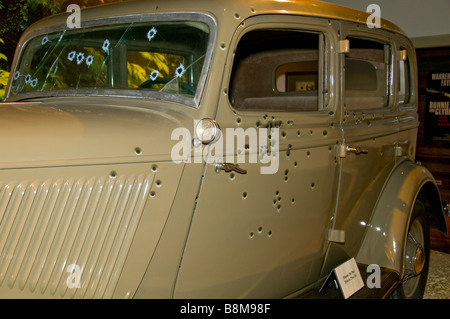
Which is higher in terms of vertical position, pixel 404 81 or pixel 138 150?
pixel 404 81

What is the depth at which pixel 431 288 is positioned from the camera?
372cm

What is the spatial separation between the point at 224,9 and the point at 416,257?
6.64ft

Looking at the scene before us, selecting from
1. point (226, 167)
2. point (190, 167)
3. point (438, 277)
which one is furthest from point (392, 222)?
point (438, 277)

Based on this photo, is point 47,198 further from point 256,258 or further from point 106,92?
point 256,258

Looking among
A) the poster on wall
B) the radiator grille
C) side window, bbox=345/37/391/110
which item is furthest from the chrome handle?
the poster on wall

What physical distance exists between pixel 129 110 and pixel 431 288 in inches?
120

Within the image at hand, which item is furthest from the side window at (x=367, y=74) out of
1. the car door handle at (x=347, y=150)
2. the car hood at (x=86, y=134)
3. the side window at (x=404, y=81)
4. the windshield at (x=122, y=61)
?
the car hood at (x=86, y=134)

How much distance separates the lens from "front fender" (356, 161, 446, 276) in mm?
2551

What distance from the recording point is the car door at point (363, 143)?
7.96ft

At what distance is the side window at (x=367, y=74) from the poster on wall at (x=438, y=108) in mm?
3381

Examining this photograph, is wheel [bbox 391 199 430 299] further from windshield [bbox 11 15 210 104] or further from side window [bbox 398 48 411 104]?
windshield [bbox 11 15 210 104]

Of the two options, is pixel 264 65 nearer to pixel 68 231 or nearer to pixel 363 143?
pixel 363 143

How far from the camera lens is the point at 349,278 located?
2.38 meters

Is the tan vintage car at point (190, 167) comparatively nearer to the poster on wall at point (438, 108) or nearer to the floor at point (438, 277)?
the floor at point (438, 277)
